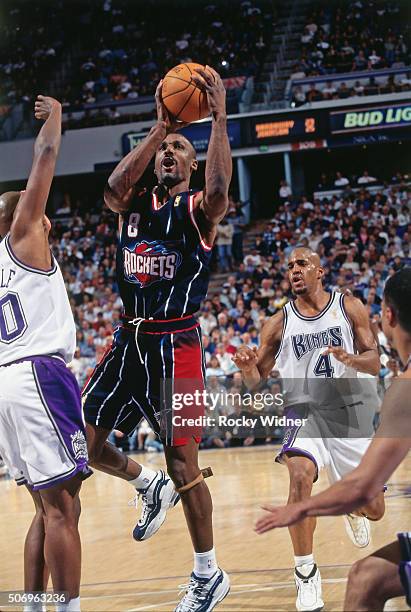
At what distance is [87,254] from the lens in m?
21.1

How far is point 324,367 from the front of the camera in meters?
5.89

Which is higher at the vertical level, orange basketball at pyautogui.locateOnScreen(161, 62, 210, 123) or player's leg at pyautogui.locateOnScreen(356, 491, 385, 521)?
orange basketball at pyautogui.locateOnScreen(161, 62, 210, 123)

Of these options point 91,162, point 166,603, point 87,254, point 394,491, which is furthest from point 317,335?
point 91,162

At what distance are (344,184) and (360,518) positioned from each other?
16708 millimetres

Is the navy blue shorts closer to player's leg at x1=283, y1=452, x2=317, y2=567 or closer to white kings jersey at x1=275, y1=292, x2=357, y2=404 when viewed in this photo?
player's leg at x1=283, y1=452, x2=317, y2=567

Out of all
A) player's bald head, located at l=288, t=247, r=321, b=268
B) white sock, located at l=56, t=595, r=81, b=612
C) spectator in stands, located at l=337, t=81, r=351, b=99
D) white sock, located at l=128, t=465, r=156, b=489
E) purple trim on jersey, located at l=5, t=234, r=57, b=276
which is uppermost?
spectator in stands, located at l=337, t=81, r=351, b=99

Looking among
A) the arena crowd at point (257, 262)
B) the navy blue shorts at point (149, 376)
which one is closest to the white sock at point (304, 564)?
the navy blue shorts at point (149, 376)

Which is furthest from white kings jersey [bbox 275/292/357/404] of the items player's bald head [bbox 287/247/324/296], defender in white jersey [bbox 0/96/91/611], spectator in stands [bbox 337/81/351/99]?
spectator in stands [bbox 337/81/351/99]

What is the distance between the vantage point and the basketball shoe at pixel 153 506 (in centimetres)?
558

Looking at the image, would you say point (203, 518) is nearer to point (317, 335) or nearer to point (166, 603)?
point (166, 603)

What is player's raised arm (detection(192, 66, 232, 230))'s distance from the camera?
4781 millimetres

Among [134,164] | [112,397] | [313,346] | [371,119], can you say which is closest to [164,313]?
[112,397]

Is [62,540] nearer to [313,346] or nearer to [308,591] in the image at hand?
[308,591]

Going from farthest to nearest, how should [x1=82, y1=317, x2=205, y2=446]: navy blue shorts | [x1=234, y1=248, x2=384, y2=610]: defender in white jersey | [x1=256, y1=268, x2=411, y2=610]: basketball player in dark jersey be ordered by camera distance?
[x1=234, y1=248, x2=384, y2=610]: defender in white jersey
[x1=82, y1=317, x2=205, y2=446]: navy blue shorts
[x1=256, y1=268, x2=411, y2=610]: basketball player in dark jersey
